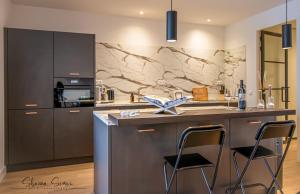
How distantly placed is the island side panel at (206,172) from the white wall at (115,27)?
3006 millimetres

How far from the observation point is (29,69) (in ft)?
12.1

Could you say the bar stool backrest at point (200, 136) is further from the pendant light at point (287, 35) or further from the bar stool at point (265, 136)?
the pendant light at point (287, 35)

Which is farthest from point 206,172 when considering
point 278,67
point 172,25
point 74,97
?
point 278,67

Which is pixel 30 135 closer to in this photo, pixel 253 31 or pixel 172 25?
pixel 172 25

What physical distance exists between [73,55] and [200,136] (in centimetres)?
272

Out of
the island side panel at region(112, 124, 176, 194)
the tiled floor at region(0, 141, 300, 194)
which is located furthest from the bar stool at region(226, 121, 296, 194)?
the tiled floor at region(0, 141, 300, 194)

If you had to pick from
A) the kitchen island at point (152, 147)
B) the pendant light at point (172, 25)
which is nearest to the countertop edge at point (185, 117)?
the kitchen island at point (152, 147)

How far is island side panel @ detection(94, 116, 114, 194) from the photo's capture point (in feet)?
6.75

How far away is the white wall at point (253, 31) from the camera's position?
404 cm

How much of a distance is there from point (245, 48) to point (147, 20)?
2.06m

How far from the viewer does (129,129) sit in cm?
211

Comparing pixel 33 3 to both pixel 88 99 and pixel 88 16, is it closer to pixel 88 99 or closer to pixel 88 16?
pixel 88 16

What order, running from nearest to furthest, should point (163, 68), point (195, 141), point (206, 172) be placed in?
point (195, 141), point (206, 172), point (163, 68)

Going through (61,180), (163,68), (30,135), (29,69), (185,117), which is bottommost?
(61,180)
